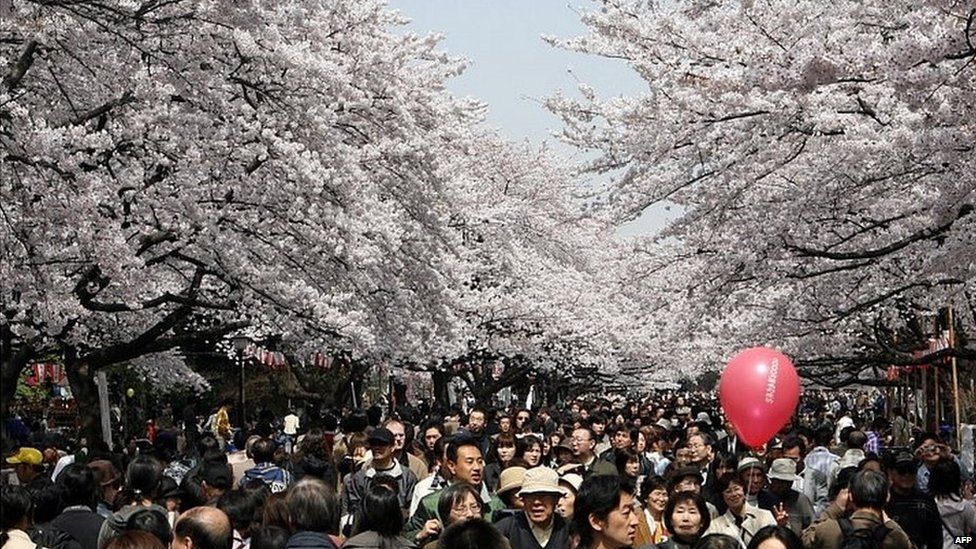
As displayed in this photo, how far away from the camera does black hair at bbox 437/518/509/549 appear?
5.45 m

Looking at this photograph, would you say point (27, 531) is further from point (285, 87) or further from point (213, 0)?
point (285, 87)

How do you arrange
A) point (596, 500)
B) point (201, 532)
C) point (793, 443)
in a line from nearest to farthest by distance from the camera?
point (596, 500) < point (201, 532) < point (793, 443)

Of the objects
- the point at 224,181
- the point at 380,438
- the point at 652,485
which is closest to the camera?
the point at 652,485

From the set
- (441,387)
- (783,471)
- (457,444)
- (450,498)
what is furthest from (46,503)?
(441,387)

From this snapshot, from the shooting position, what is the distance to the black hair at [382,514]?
23.0 ft

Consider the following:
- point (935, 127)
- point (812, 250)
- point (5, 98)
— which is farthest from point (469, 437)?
point (812, 250)

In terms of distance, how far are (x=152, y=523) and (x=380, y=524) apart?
3.81ft

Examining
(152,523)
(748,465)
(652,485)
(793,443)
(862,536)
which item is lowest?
(862,536)

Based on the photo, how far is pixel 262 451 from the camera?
11.0 m

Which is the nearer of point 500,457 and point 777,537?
point 777,537

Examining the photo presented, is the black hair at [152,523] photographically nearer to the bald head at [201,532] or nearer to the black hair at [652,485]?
the bald head at [201,532]

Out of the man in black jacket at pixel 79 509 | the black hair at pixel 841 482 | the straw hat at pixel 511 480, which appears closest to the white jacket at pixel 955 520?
the black hair at pixel 841 482

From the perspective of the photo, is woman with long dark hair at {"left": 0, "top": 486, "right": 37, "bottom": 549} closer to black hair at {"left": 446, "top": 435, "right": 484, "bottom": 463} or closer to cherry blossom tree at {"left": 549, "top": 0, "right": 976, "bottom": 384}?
black hair at {"left": 446, "top": 435, "right": 484, "bottom": 463}

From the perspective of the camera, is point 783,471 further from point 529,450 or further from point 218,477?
point 218,477
